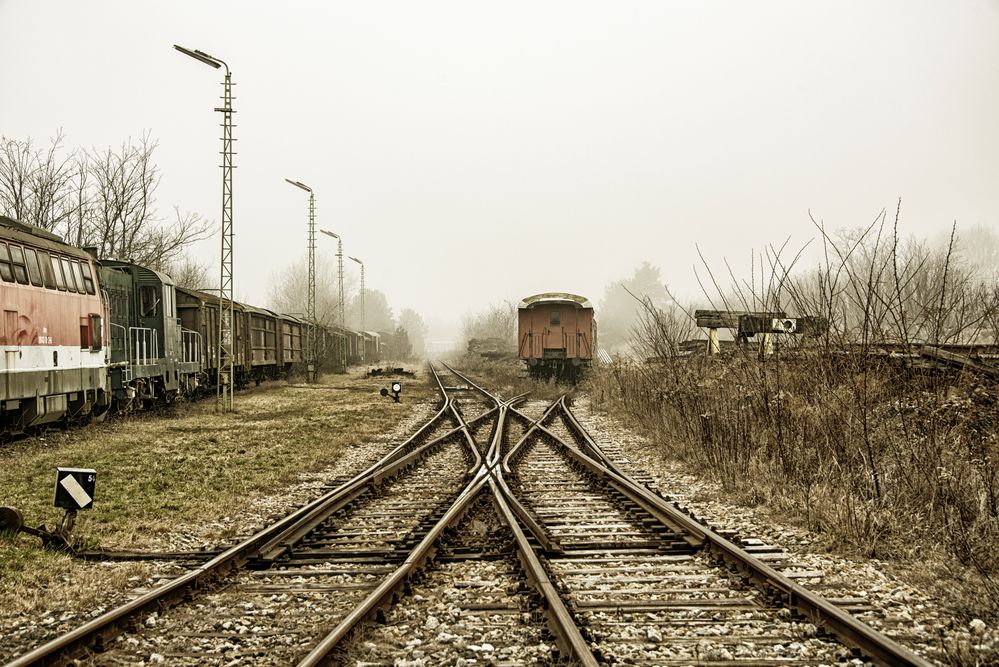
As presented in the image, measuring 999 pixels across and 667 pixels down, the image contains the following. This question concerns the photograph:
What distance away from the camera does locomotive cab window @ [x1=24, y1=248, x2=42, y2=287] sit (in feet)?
38.8

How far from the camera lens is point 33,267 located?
11984 mm

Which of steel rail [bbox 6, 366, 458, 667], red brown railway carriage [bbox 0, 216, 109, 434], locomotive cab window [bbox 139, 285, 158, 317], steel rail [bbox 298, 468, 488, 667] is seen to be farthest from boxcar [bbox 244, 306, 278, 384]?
steel rail [bbox 298, 468, 488, 667]

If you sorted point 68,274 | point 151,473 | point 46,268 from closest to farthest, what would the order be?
point 151,473 → point 46,268 → point 68,274

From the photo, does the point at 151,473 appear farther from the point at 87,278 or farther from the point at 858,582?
the point at 858,582

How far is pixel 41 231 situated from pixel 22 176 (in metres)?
18.6

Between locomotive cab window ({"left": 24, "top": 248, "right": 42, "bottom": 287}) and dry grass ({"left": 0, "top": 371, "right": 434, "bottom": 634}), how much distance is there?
2.70 meters

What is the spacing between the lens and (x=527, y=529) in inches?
247

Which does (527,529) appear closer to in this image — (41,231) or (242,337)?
(41,231)

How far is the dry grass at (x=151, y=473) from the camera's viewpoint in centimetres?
535

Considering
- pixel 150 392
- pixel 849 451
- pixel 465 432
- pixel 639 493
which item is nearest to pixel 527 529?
pixel 639 493

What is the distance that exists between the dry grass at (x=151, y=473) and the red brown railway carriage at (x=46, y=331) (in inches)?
25.4

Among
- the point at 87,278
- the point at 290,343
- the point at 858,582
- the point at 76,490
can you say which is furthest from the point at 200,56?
the point at 290,343

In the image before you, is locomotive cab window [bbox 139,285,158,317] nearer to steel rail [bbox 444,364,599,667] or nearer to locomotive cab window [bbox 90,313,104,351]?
locomotive cab window [bbox 90,313,104,351]

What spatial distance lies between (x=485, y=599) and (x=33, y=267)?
10.9 metres
